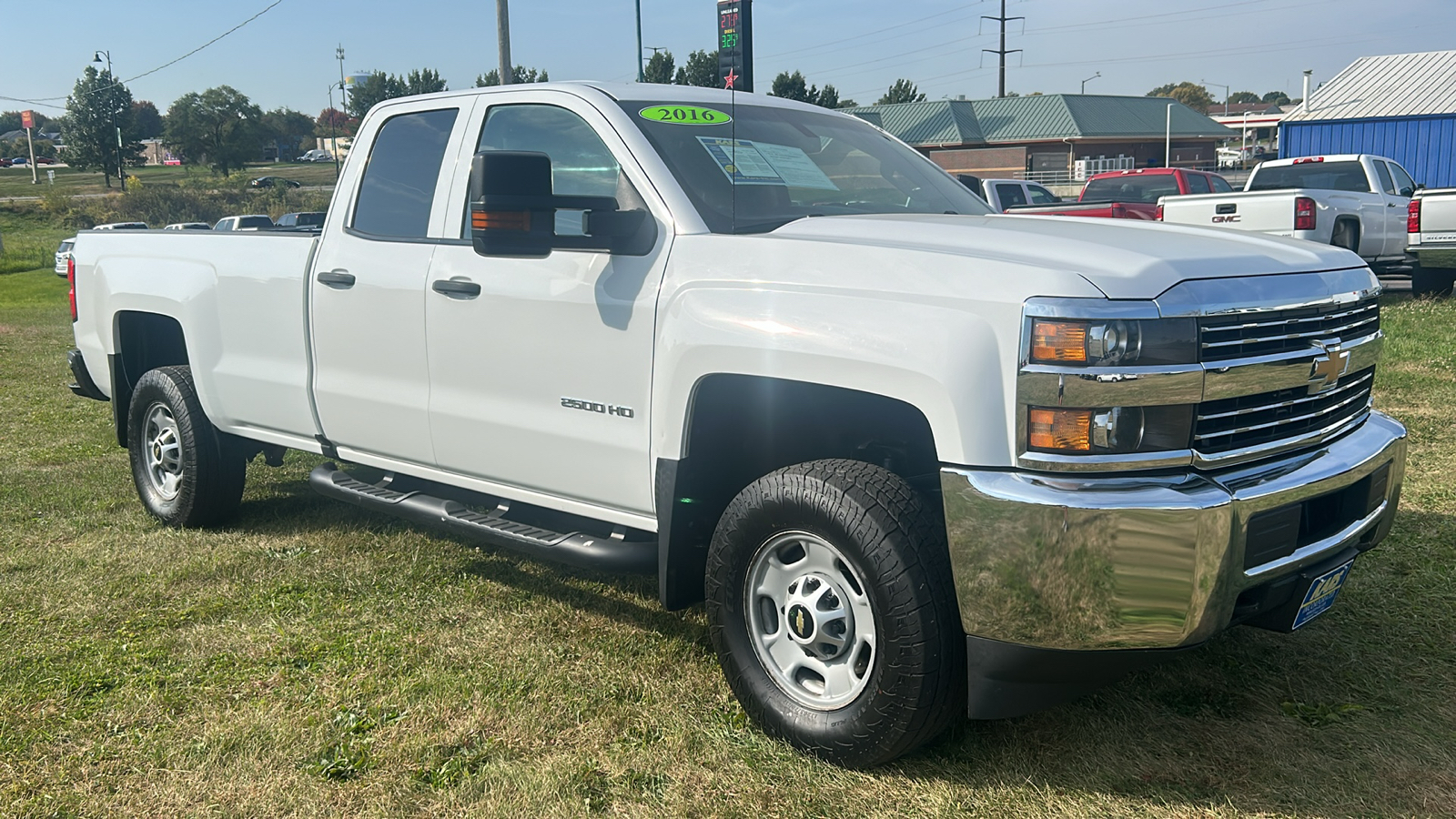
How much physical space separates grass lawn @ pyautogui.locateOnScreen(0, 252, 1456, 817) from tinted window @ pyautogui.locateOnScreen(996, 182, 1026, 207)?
1349cm

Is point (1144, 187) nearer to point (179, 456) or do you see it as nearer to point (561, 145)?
point (179, 456)

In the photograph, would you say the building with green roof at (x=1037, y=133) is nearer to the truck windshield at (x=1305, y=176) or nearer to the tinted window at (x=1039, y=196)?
the tinted window at (x=1039, y=196)

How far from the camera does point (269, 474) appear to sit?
24.0ft

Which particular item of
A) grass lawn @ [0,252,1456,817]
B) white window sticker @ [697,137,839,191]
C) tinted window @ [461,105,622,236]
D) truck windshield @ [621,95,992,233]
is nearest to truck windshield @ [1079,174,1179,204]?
grass lawn @ [0,252,1456,817]

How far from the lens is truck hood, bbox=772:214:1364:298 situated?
2902mm

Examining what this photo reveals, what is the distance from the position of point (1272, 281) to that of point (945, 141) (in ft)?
206

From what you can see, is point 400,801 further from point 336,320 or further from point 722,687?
point 336,320

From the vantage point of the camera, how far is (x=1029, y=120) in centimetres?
6450

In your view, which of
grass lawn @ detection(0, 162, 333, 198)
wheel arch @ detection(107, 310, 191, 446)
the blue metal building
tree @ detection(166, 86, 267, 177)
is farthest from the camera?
tree @ detection(166, 86, 267, 177)

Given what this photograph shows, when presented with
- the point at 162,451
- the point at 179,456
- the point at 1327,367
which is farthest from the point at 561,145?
the point at 162,451

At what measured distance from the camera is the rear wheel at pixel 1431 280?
588 inches

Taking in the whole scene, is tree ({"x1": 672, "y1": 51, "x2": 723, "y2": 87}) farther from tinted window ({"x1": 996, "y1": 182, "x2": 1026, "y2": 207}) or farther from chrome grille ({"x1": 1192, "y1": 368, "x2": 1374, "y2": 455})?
chrome grille ({"x1": 1192, "y1": 368, "x2": 1374, "y2": 455})

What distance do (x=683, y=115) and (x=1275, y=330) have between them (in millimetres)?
2073

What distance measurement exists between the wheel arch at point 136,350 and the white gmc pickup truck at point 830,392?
4.73ft
